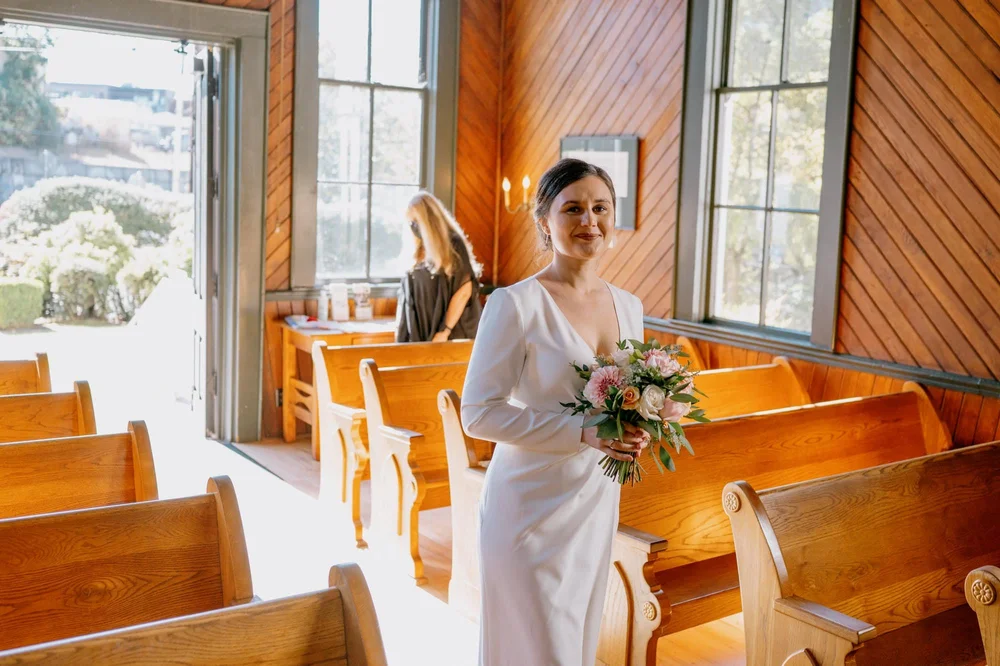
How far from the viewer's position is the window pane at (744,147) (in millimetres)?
5344

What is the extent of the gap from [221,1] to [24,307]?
7.05m

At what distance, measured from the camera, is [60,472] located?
285 cm

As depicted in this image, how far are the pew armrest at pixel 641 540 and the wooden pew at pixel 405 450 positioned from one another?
1467mm

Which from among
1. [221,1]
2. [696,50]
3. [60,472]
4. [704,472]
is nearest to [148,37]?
[221,1]

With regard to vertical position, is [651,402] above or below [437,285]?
below

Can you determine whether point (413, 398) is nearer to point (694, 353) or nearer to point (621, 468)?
point (694, 353)

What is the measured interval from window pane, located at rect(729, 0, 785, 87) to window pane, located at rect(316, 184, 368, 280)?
2.75m

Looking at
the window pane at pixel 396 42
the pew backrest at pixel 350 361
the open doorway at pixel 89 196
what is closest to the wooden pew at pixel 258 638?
the pew backrest at pixel 350 361

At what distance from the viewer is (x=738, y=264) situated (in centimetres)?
555

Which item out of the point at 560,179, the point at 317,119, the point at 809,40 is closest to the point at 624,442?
the point at 560,179

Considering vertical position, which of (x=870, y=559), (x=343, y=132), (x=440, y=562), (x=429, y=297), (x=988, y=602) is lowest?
(x=440, y=562)

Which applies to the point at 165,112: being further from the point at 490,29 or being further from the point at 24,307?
the point at 490,29

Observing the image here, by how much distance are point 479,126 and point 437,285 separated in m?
2.05

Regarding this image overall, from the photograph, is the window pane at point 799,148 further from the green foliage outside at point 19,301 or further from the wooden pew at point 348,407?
the green foliage outside at point 19,301
